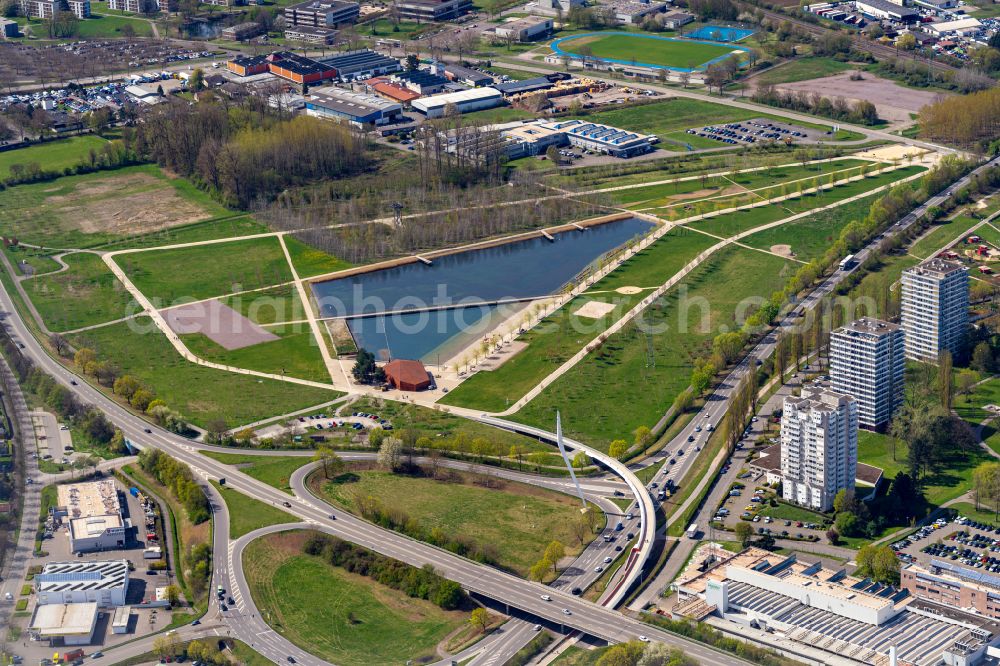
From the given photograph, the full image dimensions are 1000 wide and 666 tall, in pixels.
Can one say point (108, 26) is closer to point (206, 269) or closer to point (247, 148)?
point (247, 148)

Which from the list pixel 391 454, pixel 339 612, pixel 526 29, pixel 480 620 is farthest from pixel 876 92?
pixel 339 612

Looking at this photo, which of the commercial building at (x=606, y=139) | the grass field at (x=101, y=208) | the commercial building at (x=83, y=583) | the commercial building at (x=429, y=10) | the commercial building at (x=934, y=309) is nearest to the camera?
the commercial building at (x=83, y=583)

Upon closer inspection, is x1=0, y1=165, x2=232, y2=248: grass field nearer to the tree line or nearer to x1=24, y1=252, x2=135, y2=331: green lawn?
the tree line

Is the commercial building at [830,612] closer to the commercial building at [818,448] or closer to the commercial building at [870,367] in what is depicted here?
the commercial building at [818,448]

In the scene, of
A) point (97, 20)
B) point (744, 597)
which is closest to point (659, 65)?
point (97, 20)

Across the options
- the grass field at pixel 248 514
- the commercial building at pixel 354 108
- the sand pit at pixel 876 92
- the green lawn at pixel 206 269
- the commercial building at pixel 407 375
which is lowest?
the grass field at pixel 248 514

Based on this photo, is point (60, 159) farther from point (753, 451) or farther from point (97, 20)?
point (753, 451)

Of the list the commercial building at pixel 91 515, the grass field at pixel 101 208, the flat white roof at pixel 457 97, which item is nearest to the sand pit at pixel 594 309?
the commercial building at pixel 91 515
